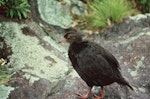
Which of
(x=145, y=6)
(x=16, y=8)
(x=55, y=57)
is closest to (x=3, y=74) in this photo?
(x=55, y=57)

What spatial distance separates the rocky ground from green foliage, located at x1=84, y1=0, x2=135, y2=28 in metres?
0.25

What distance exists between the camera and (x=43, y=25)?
8000mm

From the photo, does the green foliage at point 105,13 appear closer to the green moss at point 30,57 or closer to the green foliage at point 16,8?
the green foliage at point 16,8

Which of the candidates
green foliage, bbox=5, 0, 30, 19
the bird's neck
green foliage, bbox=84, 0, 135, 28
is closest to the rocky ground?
green foliage, bbox=5, 0, 30, 19

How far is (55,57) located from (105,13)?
1.96 meters

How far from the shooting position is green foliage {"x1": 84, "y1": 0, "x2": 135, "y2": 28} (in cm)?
847

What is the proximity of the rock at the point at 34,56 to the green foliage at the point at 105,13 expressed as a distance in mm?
1296

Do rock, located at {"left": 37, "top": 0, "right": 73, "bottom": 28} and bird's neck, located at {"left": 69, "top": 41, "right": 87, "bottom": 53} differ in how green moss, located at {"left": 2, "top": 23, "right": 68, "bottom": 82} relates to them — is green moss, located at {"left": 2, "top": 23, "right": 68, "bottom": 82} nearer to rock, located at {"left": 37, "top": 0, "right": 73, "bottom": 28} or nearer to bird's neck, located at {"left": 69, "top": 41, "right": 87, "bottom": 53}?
bird's neck, located at {"left": 69, "top": 41, "right": 87, "bottom": 53}

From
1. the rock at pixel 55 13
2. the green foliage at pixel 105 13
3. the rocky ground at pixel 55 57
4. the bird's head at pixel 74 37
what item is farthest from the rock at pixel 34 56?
the green foliage at pixel 105 13

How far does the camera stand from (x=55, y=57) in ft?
23.2

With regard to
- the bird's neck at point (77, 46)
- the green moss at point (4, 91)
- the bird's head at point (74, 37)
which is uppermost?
the bird's head at point (74, 37)

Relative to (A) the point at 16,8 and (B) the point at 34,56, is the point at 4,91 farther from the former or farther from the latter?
(A) the point at 16,8

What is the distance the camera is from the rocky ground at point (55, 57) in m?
6.13

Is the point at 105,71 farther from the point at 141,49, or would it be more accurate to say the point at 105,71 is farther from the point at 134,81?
the point at 141,49
